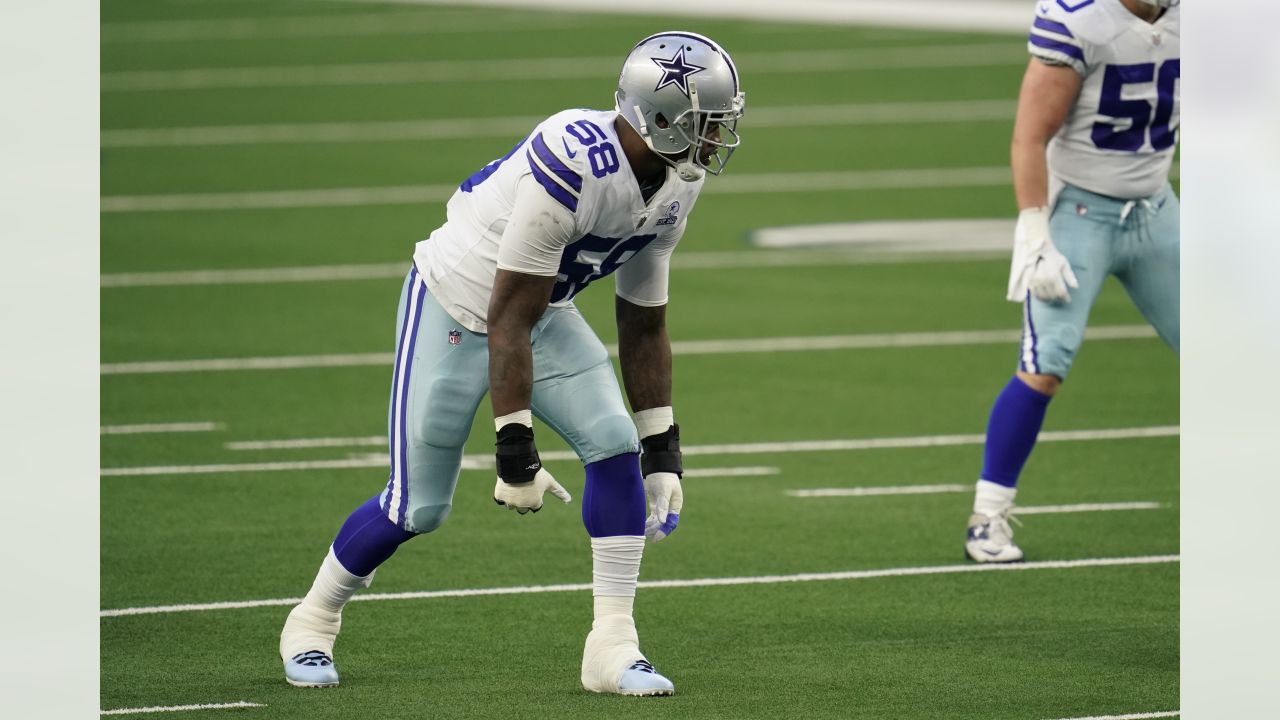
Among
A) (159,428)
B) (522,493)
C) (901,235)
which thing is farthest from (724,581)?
(901,235)

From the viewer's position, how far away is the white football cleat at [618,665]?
14.6 feet

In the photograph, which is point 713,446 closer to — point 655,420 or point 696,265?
point 655,420

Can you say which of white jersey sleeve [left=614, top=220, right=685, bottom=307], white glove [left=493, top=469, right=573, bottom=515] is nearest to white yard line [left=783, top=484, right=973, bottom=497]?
white jersey sleeve [left=614, top=220, right=685, bottom=307]

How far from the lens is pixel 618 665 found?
14.6 ft

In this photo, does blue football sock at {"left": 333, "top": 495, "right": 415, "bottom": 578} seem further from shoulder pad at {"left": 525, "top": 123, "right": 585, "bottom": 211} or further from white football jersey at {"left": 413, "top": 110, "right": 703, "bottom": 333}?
shoulder pad at {"left": 525, "top": 123, "right": 585, "bottom": 211}

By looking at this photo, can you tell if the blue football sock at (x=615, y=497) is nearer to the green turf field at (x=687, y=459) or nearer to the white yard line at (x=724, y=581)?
the green turf field at (x=687, y=459)

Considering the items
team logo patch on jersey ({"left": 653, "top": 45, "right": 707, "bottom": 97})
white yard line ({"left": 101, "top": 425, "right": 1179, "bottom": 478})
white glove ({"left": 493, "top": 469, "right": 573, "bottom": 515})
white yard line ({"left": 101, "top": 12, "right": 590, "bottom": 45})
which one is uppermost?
team logo patch on jersey ({"left": 653, "top": 45, "right": 707, "bottom": 97})

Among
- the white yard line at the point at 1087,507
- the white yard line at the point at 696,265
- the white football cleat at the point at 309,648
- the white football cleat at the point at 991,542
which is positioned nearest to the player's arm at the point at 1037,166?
the white football cleat at the point at 991,542

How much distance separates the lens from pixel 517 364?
13.8ft

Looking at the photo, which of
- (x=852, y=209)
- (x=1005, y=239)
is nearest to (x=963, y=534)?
(x=1005, y=239)

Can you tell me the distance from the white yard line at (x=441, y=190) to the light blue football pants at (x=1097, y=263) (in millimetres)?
7433

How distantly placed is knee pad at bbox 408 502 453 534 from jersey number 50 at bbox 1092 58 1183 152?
248 cm

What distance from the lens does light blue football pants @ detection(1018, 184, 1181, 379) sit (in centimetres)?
588
